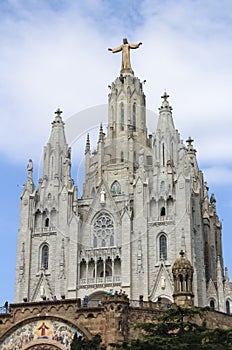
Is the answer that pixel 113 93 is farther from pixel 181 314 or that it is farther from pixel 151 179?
pixel 181 314

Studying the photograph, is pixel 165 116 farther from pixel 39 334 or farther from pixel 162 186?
pixel 39 334

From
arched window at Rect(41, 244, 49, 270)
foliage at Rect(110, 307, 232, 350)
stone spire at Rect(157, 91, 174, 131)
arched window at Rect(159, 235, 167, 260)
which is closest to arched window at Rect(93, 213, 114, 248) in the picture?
arched window at Rect(41, 244, 49, 270)

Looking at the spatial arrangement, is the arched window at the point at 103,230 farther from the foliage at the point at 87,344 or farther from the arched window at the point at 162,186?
the foliage at the point at 87,344

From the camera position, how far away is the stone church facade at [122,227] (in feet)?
182

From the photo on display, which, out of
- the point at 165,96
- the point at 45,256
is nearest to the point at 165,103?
the point at 165,96

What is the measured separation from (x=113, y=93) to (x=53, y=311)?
3324cm

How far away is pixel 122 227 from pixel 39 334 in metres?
20.8

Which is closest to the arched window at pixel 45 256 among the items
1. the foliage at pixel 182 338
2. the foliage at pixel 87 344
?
the foliage at pixel 87 344

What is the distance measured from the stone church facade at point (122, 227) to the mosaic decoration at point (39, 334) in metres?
16.4

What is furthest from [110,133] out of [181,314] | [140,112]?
[181,314]

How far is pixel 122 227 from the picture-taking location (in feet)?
189

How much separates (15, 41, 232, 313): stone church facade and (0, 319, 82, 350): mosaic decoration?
1644cm

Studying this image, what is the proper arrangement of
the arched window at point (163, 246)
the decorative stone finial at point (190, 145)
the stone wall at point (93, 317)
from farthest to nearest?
the decorative stone finial at point (190, 145), the arched window at point (163, 246), the stone wall at point (93, 317)

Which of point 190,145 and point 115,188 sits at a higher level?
point 190,145
